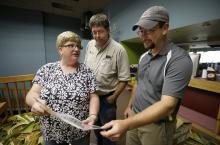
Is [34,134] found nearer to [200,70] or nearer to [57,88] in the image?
[57,88]

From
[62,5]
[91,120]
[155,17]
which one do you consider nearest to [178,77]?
[155,17]

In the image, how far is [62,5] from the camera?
3.77 metres

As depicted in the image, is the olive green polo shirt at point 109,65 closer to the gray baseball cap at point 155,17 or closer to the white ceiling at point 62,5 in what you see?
the gray baseball cap at point 155,17

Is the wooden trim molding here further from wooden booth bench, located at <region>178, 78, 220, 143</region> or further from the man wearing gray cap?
the man wearing gray cap

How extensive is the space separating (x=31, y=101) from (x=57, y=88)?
0.59ft

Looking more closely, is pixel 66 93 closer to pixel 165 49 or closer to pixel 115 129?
pixel 115 129

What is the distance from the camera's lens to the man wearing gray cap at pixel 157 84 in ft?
2.69

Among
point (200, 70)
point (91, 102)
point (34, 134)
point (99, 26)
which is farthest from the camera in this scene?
point (34, 134)

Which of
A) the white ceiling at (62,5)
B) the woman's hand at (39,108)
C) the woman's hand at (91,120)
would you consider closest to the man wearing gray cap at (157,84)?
the woman's hand at (91,120)

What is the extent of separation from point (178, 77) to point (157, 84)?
151mm

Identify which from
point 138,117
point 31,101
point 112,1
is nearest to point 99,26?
point 31,101

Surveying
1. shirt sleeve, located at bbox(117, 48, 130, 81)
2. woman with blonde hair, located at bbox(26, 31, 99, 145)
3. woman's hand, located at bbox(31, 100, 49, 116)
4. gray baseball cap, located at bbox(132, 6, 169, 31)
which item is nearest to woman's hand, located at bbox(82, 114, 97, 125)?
woman with blonde hair, located at bbox(26, 31, 99, 145)

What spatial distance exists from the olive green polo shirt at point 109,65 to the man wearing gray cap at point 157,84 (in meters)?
0.36

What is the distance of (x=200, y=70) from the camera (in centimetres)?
185
